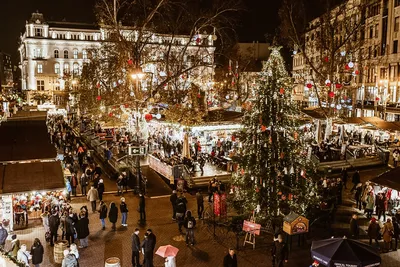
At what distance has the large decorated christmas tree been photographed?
540 inches

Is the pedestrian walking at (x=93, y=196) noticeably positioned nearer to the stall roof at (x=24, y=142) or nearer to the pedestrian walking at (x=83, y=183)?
the stall roof at (x=24, y=142)

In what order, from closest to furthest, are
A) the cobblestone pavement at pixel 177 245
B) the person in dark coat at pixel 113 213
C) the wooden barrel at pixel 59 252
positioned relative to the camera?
the wooden barrel at pixel 59 252 < the cobblestone pavement at pixel 177 245 < the person in dark coat at pixel 113 213

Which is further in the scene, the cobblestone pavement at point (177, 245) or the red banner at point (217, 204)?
the red banner at point (217, 204)

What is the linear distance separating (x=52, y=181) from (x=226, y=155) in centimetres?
1507

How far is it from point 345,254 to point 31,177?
36.2ft

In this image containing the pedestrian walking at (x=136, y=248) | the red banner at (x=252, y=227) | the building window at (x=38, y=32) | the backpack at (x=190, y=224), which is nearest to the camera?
the pedestrian walking at (x=136, y=248)

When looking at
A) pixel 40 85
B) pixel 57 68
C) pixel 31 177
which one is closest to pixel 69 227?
pixel 31 177

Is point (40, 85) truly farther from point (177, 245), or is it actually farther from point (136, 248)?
point (136, 248)

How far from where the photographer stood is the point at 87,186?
67.7 feet

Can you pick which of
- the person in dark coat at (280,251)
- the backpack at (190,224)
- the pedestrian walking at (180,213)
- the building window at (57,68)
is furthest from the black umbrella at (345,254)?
the building window at (57,68)

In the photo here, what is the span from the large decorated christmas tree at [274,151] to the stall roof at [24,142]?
871 centimetres

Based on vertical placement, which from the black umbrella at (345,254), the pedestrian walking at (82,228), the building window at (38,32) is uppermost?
the building window at (38,32)

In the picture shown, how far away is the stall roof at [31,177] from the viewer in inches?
539

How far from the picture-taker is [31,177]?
14422 mm
